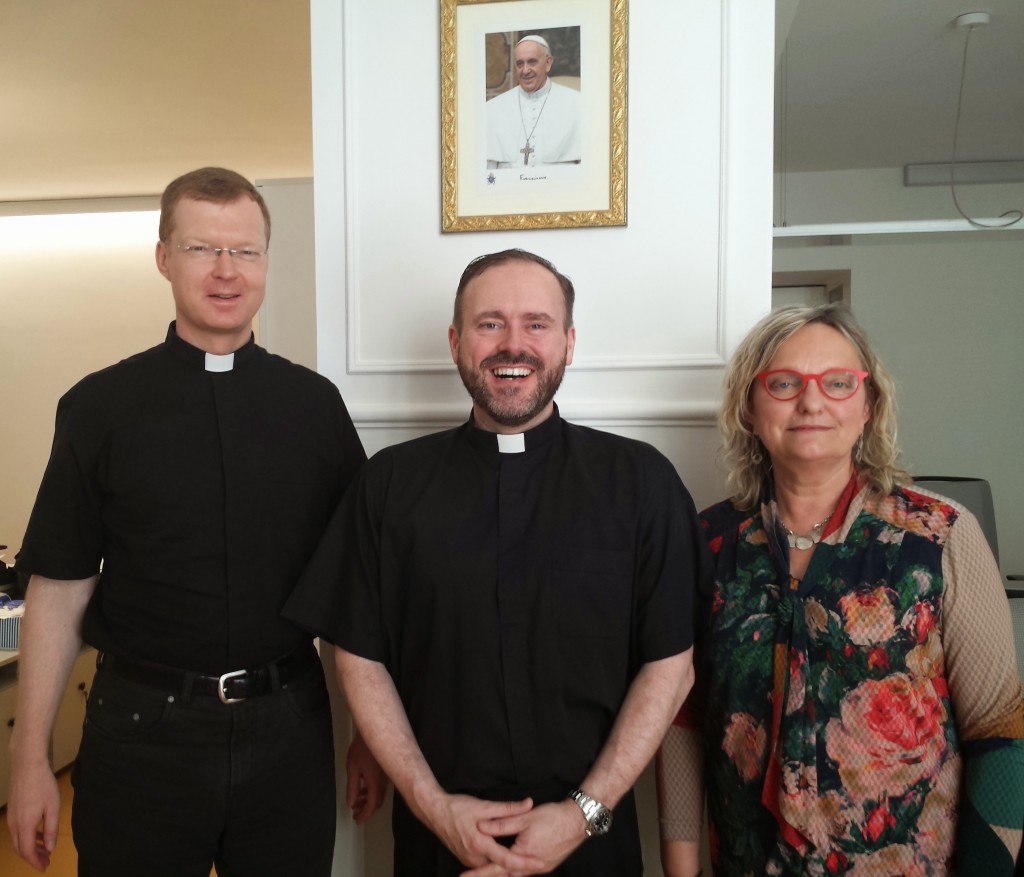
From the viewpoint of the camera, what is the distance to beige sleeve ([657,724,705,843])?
4.85ft

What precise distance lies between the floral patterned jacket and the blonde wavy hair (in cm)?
Answer: 11

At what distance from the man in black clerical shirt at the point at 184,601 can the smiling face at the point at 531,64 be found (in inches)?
26.0

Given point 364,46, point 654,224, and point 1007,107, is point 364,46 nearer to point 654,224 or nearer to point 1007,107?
point 654,224

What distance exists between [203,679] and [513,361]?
2.56 ft

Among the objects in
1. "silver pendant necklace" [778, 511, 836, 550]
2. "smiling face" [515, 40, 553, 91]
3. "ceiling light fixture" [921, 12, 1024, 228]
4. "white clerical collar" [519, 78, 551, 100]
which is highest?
"ceiling light fixture" [921, 12, 1024, 228]

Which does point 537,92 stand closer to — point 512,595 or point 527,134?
point 527,134

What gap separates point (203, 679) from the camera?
141 centimetres

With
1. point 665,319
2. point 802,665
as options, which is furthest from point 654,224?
point 802,665

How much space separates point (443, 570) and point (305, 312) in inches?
70.8

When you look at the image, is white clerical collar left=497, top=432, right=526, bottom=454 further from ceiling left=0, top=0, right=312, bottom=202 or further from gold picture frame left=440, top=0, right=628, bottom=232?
ceiling left=0, top=0, right=312, bottom=202

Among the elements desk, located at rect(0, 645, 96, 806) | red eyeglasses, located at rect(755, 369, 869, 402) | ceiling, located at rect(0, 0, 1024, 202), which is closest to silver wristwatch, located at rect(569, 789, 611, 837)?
red eyeglasses, located at rect(755, 369, 869, 402)

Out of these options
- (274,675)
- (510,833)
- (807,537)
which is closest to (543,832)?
(510,833)

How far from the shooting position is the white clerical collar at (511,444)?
144cm

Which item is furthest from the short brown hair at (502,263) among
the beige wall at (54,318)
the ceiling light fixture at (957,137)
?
the beige wall at (54,318)
